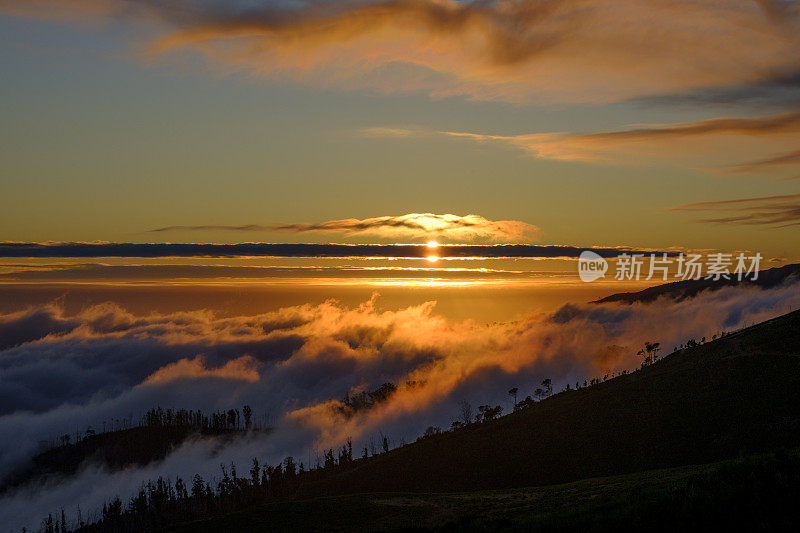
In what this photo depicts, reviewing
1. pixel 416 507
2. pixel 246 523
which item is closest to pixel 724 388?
pixel 416 507

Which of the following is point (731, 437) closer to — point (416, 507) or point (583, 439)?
point (583, 439)

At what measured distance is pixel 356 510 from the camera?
299 feet

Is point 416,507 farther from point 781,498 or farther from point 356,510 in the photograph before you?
point 781,498

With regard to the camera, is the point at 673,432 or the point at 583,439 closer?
the point at 673,432

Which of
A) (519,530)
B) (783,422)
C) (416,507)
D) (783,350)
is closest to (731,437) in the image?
(783,422)

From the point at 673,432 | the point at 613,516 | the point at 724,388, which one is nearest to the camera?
the point at 613,516

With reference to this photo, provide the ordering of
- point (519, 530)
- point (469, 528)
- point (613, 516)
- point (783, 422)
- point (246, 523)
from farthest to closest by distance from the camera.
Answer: point (783, 422), point (246, 523), point (469, 528), point (519, 530), point (613, 516)

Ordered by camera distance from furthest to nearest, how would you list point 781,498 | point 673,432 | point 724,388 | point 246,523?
point 724,388 → point 673,432 → point 246,523 → point 781,498

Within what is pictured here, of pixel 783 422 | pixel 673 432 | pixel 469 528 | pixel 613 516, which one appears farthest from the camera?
pixel 673 432

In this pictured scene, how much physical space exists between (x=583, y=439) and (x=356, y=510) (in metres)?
114

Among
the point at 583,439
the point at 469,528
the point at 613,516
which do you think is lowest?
the point at 583,439

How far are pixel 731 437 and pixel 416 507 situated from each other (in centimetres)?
9958

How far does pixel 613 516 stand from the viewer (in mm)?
40750

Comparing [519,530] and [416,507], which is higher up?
[519,530]
